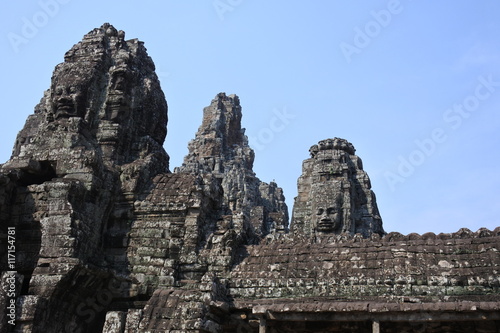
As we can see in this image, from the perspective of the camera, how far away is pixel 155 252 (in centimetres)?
1148

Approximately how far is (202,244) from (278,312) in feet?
9.27

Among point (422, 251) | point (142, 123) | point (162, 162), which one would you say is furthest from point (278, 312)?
point (142, 123)

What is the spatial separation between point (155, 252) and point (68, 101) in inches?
167

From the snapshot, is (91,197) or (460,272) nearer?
(460,272)

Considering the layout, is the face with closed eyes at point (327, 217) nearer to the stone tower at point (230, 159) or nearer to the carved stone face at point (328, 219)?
the carved stone face at point (328, 219)

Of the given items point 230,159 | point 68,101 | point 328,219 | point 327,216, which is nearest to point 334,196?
point 327,216

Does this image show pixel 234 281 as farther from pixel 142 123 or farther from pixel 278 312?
pixel 142 123

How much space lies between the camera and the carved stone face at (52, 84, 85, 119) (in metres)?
13.3

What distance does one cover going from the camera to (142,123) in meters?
14.0

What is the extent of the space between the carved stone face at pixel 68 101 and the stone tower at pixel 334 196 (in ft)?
41.1

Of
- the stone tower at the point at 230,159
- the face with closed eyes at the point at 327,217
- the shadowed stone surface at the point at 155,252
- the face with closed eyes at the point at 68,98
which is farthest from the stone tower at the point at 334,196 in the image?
the stone tower at the point at 230,159

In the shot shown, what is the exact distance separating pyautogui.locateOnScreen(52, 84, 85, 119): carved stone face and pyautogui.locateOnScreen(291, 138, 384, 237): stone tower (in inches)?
493

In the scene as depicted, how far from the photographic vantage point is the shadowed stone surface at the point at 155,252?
29.9 ft

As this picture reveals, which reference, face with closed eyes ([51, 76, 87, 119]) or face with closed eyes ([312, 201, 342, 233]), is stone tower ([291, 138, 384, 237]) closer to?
face with closed eyes ([312, 201, 342, 233])
